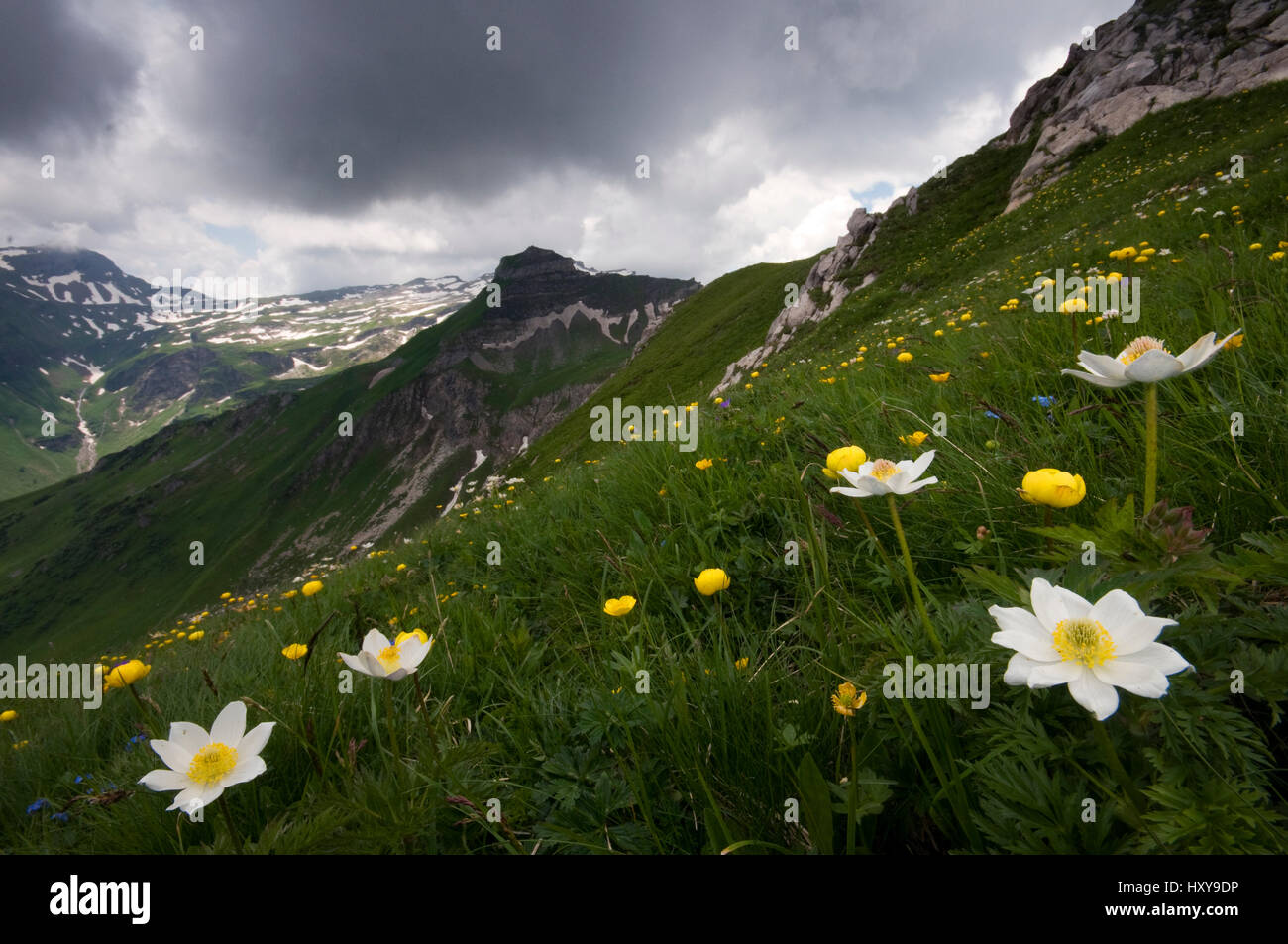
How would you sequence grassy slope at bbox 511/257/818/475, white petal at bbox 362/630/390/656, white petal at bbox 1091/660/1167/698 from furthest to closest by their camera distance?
grassy slope at bbox 511/257/818/475
white petal at bbox 362/630/390/656
white petal at bbox 1091/660/1167/698

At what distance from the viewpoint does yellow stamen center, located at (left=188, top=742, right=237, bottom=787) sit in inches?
62.2

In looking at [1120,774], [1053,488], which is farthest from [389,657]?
[1053,488]

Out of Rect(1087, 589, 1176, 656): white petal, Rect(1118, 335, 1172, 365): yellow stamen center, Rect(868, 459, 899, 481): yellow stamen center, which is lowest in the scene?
Rect(1087, 589, 1176, 656): white petal

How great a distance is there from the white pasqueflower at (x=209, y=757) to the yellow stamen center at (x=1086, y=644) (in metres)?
1.94

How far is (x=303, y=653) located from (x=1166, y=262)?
24.0ft

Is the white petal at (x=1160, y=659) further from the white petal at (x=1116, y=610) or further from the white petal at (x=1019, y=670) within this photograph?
the white petal at (x=1019, y=670)

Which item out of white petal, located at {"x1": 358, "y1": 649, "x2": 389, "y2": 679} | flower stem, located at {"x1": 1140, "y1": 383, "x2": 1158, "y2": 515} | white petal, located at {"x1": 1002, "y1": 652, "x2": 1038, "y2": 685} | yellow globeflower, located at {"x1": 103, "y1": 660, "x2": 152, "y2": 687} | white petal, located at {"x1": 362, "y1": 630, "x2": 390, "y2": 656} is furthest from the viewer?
yellow globeflower, located at {"x1": 103, "y1": 660, "x2": 152, "y2": 687}

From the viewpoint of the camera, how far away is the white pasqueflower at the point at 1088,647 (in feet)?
3.38

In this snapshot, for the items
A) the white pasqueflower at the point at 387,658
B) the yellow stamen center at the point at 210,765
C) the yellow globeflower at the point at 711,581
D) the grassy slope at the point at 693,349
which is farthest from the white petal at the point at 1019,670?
the grassy slope at the point at 693,349

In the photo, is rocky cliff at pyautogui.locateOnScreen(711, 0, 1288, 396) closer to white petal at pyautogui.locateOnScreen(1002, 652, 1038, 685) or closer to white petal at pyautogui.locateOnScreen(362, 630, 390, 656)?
white petal at pyautogui.locateOnScreen(362, 630, 390, 656)

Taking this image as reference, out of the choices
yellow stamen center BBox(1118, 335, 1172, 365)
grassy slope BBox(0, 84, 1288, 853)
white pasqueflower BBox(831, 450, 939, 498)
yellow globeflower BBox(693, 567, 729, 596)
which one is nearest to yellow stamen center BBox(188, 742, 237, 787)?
grassy slope BBox(0, 84, 1288, 853)
